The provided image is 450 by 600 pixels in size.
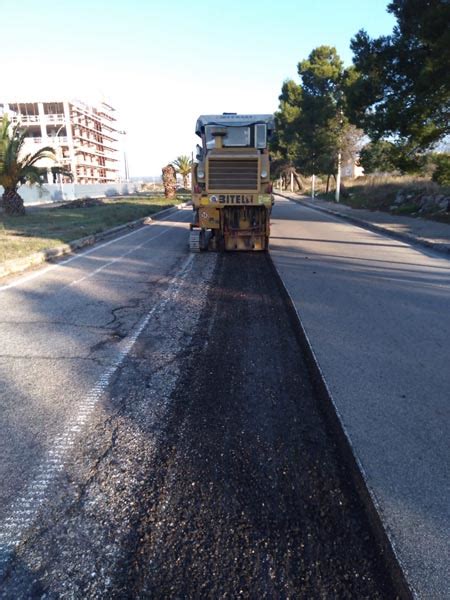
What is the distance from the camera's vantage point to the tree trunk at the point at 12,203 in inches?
959

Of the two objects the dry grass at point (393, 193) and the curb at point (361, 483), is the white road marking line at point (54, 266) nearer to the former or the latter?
the curb at point (361, 483)

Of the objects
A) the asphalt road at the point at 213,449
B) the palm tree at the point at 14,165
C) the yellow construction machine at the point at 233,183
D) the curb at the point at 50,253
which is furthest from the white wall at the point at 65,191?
the asphalt road at the point at 213,449

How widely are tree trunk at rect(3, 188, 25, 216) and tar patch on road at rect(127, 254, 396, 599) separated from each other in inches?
929

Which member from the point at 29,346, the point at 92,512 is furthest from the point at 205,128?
the point at 92,512

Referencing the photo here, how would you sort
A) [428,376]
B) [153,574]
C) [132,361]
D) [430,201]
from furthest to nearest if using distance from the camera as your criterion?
[430,201], [132,361], [428,376], [153,574]

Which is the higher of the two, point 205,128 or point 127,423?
point 205,128

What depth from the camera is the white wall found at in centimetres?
4769

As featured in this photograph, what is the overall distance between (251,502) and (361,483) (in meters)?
0.71

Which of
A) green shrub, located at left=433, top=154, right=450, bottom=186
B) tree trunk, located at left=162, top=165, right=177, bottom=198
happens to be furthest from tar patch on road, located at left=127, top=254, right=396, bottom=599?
tree trunk, located at left=162, top=165, right=177, bottom=198

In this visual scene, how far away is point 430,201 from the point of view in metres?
22.0

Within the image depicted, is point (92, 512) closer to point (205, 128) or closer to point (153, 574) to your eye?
point (153, 574)

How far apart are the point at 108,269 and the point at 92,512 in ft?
25.4

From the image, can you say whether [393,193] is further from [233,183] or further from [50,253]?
[50,253]

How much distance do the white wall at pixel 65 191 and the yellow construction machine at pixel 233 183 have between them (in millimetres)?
28158
